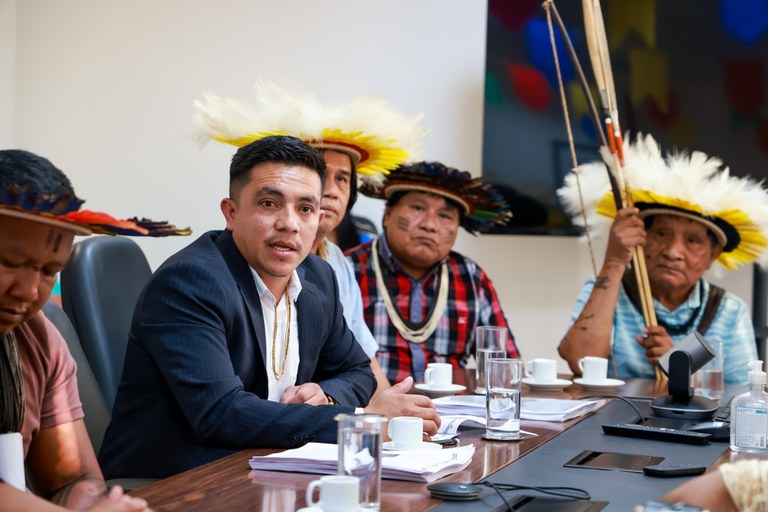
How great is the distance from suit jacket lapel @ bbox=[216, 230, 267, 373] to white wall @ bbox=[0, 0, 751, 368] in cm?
219

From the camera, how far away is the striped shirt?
319cm

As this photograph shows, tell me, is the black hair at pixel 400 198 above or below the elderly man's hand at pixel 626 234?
above

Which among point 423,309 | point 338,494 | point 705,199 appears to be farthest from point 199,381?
point 705,199

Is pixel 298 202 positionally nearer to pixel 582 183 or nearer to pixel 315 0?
pixel 582 183

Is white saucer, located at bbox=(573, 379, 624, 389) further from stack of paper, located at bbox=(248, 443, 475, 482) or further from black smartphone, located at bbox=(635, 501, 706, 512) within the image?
black smartphone, located at bbox=(635, 501, 706, 512)

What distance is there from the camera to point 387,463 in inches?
60.1

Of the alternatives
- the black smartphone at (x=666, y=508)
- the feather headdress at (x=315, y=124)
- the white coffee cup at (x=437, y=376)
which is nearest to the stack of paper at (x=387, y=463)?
the black smartphone at (x=666, y=508)

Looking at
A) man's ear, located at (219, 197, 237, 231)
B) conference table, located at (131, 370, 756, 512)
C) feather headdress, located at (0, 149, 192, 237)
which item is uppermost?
man's ear, located at (219, 197, 237, 231)

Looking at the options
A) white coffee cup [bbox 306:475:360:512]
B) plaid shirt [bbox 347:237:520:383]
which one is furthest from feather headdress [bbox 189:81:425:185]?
white coffee cup [bbox 306:475:360:512]

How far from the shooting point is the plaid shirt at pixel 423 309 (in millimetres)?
3283

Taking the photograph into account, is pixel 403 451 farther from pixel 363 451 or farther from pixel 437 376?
pixel 437 376

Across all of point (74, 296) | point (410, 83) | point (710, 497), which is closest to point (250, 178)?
point (74, 296)

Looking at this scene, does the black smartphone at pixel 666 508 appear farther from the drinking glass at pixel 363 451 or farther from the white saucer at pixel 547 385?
the white saucer at pixel 547 385

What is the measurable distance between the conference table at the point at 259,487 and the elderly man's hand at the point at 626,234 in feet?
4.91
